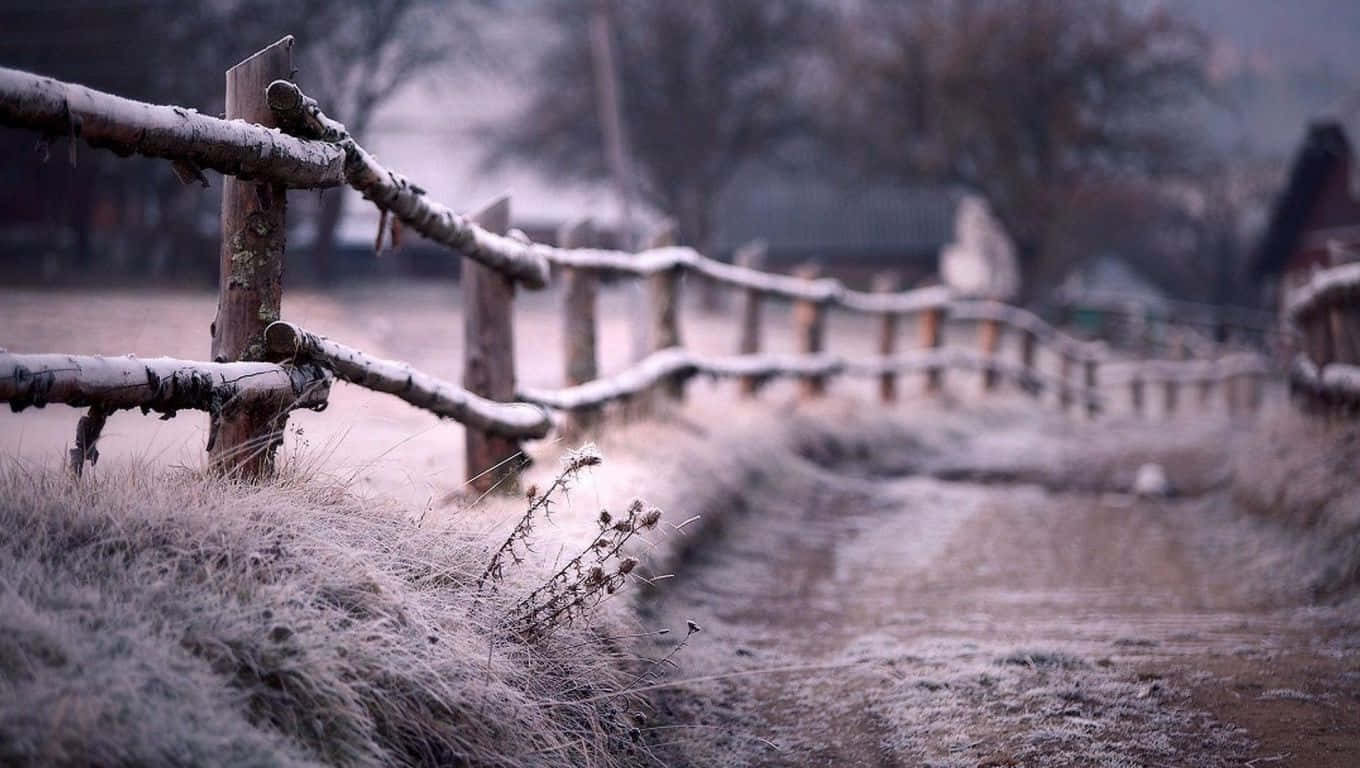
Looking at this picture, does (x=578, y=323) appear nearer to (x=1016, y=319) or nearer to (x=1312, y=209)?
(x=1016, y=319)

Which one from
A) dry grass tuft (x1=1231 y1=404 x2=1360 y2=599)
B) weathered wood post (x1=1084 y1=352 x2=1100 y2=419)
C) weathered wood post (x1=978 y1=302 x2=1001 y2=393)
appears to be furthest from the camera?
weathered wood post (x1=1084 y1=352 x2=1100 y2=419)

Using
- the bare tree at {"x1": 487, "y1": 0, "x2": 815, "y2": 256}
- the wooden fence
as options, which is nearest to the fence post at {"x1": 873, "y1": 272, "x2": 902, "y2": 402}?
the wooden fence

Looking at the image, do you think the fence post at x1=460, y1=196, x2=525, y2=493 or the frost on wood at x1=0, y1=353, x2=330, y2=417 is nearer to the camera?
the frost on wood at x1=0, y1=353, x2=330, y2=417

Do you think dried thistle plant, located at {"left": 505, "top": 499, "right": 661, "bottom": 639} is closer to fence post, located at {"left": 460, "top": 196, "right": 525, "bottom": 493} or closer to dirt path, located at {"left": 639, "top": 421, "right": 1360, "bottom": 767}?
dirt path, located at {"left": 639, "top": 421, "right": 1360, "bottom": 767}

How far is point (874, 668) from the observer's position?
324 cm

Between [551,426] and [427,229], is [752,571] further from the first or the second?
[427,229]

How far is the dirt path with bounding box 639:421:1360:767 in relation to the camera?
8.85 ft

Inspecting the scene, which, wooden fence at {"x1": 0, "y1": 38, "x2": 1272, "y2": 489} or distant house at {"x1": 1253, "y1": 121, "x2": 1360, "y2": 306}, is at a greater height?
distant house at {"x1": 1253, "y1": 121, "x2": 1360, "y2": 306}

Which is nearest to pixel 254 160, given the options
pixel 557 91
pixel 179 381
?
pixel 179 381

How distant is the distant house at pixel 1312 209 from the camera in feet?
86.0

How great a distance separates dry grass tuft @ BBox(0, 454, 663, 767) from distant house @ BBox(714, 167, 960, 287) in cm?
3601

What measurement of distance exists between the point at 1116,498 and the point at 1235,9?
13915 centimetres

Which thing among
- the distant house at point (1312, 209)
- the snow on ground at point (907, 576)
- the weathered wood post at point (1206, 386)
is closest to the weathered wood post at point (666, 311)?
the snow on ground at point (907, 576)

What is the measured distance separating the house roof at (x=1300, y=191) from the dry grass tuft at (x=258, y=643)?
2768 cm
